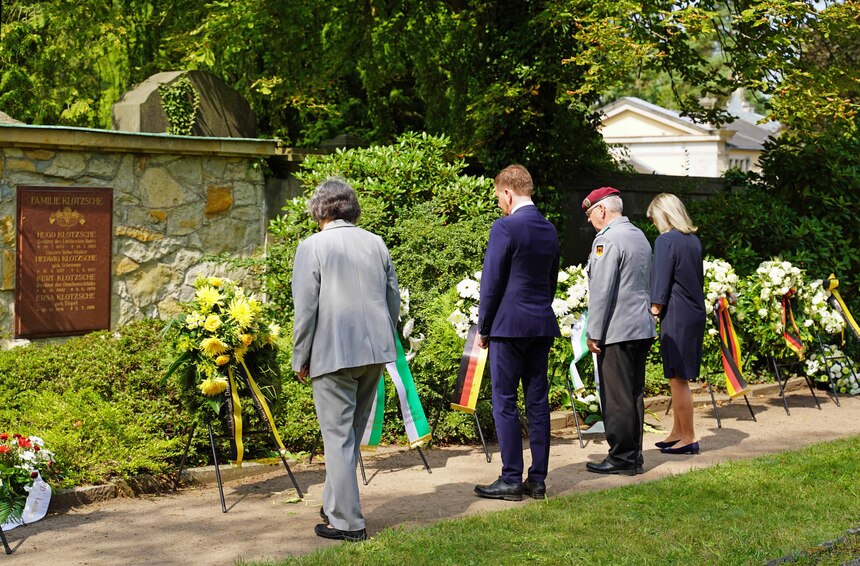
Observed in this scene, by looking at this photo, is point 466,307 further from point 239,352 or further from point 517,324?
point 239,352

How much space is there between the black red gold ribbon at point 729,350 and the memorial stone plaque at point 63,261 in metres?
5.54

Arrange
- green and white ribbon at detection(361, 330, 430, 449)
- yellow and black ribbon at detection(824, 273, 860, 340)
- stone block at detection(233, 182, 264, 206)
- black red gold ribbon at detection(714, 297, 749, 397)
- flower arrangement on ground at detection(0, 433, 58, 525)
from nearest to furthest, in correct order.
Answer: flower arrangement on ground at detection(0, 433, 58, 525) → green and white ribbon at detection(361, 330, 430, 449) → black red gold ribbon at detection(714, 297, 749, 397) → stone block at detection(233, 182, 264, 206) → yellow and black ribbon at detection(824, 273, 860, 340)

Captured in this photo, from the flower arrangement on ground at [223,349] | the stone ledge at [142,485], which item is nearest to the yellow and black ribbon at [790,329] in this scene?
the stone ledge at [142,485]

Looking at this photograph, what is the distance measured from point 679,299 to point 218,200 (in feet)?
15.0

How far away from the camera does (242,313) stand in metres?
6.49

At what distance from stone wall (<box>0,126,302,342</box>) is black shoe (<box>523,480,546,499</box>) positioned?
450 cm

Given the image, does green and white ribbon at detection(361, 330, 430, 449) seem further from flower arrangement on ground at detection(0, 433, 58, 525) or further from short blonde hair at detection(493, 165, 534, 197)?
flower arrangement on ground at detection(0, 433, 58, 525)

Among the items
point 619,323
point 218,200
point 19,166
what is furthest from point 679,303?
point 19,166

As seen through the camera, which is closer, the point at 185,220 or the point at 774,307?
the point at 185,220

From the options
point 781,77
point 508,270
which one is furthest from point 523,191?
point 781,77

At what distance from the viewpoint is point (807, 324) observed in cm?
1052

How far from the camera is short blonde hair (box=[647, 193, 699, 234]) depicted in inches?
314

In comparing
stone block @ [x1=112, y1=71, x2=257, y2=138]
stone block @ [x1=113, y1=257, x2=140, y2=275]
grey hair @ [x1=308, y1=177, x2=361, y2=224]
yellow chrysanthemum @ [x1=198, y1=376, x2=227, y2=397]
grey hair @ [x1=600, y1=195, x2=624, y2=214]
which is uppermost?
stone block @ [x1=112, y1=71, x2=257, y2=138]

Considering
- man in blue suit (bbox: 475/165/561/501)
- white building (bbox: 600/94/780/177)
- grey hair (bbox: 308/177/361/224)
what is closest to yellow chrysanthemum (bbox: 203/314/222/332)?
grey hair (bbox: 308/177/361/224)
